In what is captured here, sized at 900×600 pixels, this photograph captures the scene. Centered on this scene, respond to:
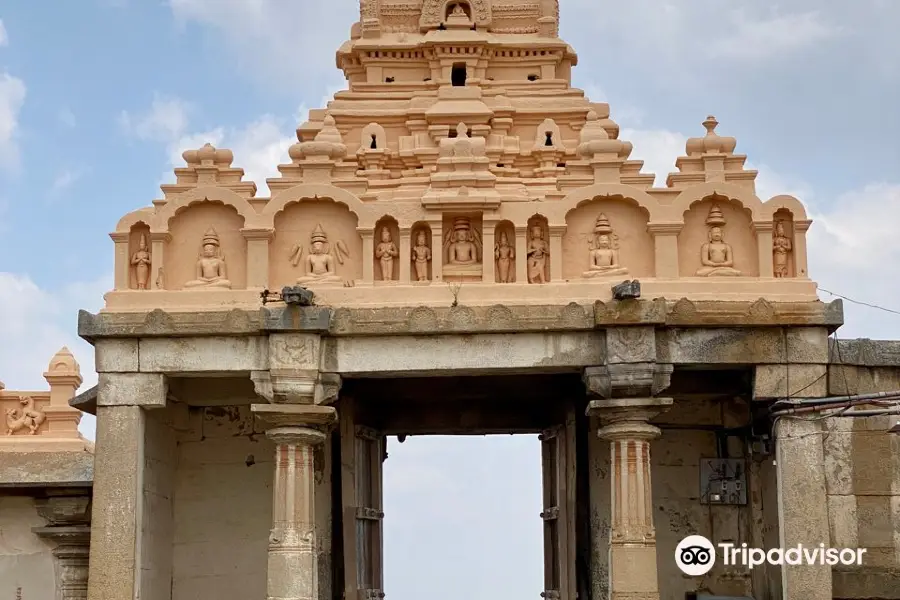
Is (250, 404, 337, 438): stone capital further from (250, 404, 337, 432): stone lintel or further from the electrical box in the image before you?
the electrical box

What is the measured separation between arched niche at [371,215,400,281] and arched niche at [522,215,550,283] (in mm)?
1622

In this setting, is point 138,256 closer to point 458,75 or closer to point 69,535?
point 69,535

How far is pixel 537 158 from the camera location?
65.4 feet

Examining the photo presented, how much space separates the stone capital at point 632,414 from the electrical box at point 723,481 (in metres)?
2.56

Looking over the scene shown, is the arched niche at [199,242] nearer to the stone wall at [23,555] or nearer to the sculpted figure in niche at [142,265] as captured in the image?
the sculpted figure in niche at [142,265]

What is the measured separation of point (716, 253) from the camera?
1711cm

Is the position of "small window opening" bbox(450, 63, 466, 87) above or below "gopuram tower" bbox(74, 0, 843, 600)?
above

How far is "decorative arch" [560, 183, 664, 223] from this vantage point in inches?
676

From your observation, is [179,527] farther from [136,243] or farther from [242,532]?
[136,243]

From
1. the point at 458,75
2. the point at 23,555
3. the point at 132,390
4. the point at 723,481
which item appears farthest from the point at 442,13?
the point at 23,555

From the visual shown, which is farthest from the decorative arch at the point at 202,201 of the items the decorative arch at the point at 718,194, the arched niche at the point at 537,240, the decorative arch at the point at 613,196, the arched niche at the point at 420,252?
the decorative arch at the point at 718,194

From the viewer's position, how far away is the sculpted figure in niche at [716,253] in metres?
17.0

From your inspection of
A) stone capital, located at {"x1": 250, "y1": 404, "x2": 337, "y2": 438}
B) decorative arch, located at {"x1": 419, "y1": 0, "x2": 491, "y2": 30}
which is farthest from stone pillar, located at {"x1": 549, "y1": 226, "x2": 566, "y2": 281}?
decorative arch, located at {"x1": 419, "y1": 0, "x2": 491, "y2": 30}

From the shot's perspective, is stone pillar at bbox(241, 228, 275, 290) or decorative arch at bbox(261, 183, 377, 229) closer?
stone pillar at bbox(241, 228, 275, 290)
